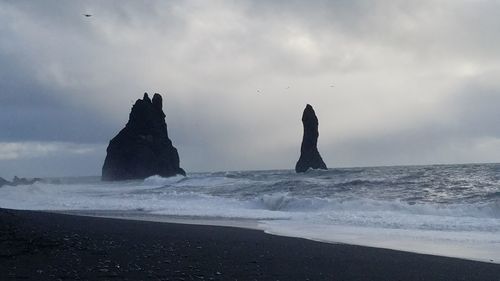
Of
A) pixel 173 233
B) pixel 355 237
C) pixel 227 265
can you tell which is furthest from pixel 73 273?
pixel 355 237

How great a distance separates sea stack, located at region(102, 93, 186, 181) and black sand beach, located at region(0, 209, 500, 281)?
75.0 m

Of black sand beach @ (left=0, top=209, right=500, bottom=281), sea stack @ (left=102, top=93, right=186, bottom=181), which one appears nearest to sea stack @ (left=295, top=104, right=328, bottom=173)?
sea stack @ (left=102, top=93, right=186, bottom=181)

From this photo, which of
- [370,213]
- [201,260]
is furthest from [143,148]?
[201,260]

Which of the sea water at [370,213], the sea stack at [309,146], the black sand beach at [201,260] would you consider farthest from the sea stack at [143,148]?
the black sand beach at [201,260]

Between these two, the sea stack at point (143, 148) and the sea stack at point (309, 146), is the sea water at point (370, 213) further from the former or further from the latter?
the sea stack at point (143, 148)

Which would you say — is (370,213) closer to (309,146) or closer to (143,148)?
(309,146)

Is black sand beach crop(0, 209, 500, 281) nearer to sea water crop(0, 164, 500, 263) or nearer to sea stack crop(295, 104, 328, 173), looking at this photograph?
sea water crop(0, 164, 500, 263)

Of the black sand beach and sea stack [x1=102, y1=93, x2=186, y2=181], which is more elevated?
sea stack [x1=102, y1=93, x2=186, y2=181]

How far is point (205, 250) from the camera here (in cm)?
1074

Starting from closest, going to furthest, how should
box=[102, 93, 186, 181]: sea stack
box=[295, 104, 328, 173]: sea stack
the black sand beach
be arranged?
1. the black sand beach
2. box=[295, 104, 328, 173]: sea stack
3. box=[102, 93, 186, 181]: sea stack

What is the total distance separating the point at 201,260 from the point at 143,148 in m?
80.5

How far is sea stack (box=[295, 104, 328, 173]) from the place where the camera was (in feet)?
275

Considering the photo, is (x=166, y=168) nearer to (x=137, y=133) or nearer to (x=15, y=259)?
(x=137, y=133)

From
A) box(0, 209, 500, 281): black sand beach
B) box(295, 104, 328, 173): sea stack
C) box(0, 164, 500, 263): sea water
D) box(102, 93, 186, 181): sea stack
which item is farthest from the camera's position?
box(102, 93, 186, 181): sea stack
